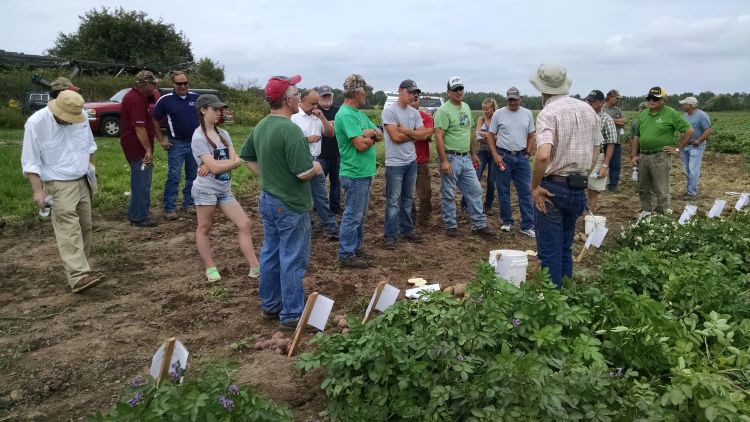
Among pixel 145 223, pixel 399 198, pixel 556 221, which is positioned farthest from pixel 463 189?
pixel 145 223

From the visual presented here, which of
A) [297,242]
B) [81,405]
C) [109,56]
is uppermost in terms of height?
[109,56]

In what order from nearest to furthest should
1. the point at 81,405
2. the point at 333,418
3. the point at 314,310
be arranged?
1. the point at 333,418
2. the point at 81,405
3. the point at 314,310

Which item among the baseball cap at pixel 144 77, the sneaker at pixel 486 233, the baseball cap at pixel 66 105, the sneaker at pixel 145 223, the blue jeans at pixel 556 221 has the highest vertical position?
the baseball cap at pixel 144 77

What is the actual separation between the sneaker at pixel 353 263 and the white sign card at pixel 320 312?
2109 mm

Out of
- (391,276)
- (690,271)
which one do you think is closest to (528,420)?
(690,271)

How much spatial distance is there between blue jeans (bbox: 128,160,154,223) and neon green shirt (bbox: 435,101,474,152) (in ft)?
12.7

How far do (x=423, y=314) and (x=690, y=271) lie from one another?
210 cm

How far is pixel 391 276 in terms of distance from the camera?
5.59 metres

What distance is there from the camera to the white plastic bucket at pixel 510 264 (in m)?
4.62

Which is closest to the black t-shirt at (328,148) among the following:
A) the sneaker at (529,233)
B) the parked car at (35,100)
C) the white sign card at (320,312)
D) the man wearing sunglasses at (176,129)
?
the man wearing sunglasses at (176,129)

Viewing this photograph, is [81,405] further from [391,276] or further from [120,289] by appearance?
[391,276]

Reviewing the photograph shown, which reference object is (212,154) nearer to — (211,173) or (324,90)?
(211,173)

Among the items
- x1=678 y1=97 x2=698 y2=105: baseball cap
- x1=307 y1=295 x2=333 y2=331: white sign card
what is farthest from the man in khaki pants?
x1=678 y1=97 x2=698 y2=105: baseball cap

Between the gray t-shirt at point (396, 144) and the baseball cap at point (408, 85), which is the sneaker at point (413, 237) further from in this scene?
the baseball cap at point (408, 85)
